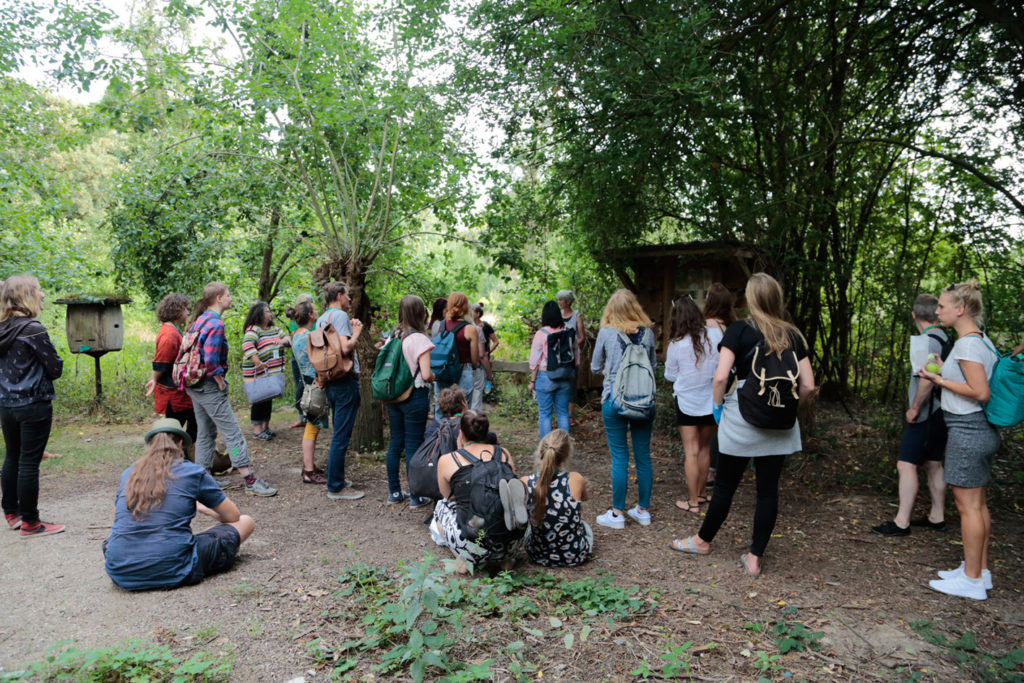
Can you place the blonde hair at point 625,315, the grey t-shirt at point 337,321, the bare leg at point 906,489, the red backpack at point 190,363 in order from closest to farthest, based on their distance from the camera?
the bare leg at point 906,489 → the blonde hair at point 625,315 → the red backpack at point 190,363 → the grey t-shirt at point 337,321

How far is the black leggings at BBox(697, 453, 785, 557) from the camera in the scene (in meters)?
3.80

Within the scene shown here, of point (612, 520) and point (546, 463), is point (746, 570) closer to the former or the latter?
point (612, 520)

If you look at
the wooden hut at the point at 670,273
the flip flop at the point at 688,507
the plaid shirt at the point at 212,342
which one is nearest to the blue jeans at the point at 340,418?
the plaid shirt at the point at 212,342

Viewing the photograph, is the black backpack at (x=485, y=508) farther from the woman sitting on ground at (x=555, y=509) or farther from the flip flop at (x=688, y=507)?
the flip flop at (x=688, y=507)

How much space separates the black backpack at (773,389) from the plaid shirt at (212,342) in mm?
4129

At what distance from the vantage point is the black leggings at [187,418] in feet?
18.1

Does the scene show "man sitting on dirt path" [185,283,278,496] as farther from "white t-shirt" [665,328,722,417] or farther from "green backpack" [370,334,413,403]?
"white t-shirt" [665,328,722,417]

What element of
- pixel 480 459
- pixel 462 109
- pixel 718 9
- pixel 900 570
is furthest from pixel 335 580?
pixel 718 9

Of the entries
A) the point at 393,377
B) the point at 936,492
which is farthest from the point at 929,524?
the point at 393,377

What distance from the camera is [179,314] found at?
5.41 meters

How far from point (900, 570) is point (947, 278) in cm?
408

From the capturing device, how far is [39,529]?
14.7 ft

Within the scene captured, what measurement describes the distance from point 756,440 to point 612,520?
4.94 feet

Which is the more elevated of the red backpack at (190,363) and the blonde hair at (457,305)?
the blonde hair at (457,305)
